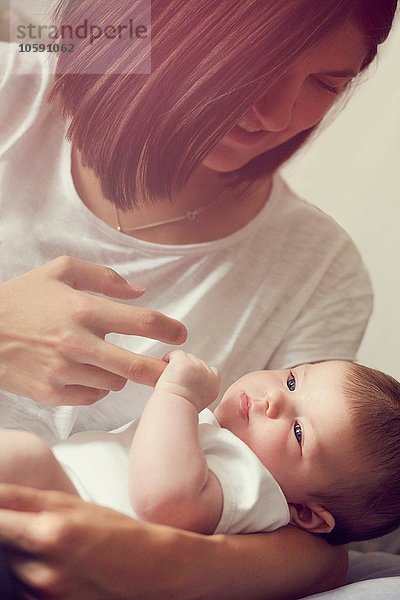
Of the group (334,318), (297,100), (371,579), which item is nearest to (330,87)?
(297,100)

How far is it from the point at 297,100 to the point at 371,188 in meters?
0.20

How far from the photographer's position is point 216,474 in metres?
0.76

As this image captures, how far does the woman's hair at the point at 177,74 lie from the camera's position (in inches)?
31.4

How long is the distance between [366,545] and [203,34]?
2.23ft

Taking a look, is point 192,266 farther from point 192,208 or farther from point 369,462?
point 369,462

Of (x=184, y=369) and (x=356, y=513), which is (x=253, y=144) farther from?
(x=356, y=513)

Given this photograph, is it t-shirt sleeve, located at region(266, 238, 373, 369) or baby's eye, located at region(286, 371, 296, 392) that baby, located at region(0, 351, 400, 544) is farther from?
t-shirt sleeve, located at region(266, 238, 373, 369)

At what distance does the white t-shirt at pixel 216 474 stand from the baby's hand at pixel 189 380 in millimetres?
38

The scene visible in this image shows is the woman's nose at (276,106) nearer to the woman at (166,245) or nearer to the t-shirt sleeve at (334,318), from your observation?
the woman at (166,245)

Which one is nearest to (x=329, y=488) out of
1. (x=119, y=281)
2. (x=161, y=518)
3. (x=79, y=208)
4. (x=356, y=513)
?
(x=356, y=513)

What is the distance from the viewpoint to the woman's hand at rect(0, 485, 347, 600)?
0.64 metres

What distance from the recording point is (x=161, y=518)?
713 mm

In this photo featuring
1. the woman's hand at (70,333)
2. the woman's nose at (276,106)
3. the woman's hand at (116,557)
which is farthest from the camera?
the woman's nose at (276,106)

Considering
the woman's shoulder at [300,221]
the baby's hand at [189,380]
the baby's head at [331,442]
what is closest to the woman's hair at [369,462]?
the baby's head at [331,442]
